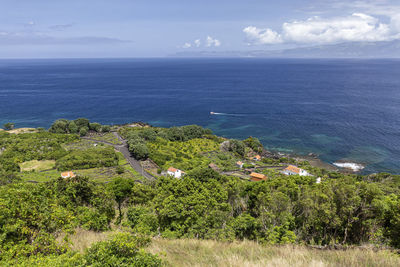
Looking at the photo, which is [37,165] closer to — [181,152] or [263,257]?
[181,152]

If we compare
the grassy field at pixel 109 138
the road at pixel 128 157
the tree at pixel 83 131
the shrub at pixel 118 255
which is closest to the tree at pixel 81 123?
the tree at pixel 83 131

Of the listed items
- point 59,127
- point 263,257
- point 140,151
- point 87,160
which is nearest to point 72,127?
point 59,127

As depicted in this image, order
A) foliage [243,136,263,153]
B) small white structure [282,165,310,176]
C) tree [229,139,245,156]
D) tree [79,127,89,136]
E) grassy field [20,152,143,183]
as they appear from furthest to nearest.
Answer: tree [79,127,89,136]
foliage [243,136,263,153]
tree [229,139,245,156]
small white structure [282,165,310,176]
grassy field [20,152,143,183]

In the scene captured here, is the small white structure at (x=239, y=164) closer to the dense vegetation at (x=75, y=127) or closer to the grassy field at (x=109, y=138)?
the grassy field at (x=109, y=138)

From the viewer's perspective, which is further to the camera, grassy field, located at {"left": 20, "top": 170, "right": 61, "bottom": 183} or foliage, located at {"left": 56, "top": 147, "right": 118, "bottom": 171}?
foliage, located at {"left": 56, "top": 147, "right": 118, "bottom": 171}

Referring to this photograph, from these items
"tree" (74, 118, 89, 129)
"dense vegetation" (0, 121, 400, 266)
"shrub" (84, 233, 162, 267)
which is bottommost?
"tree" (74, 118, 89, 129)

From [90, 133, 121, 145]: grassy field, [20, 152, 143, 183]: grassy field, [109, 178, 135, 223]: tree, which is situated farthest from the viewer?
[90, 133, 121, 145]: grassy field

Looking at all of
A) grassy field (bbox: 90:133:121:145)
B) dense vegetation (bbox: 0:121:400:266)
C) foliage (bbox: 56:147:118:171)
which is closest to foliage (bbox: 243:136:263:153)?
dense vegetation (bbox: 0:121:400:266)

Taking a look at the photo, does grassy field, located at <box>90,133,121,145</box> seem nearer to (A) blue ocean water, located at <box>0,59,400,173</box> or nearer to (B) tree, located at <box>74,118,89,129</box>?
(B) tree, located at <box>74,118,89,129</box>

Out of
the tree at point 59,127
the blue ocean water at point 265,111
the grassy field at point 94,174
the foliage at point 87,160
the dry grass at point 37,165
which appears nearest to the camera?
the grassy field at point 94,174
